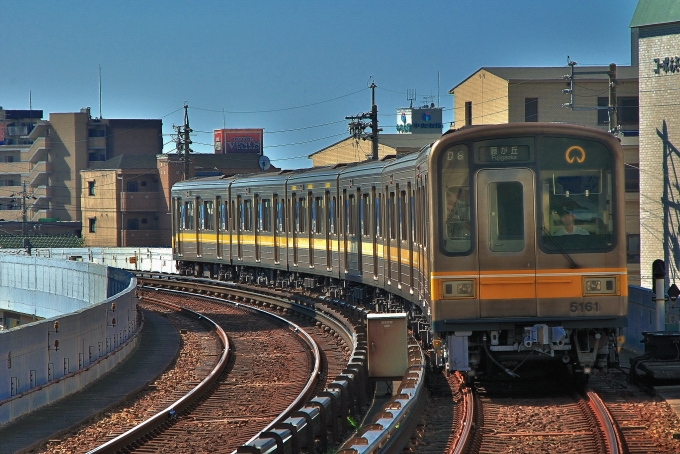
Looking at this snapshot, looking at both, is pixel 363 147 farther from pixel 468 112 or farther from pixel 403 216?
pixel 403 216

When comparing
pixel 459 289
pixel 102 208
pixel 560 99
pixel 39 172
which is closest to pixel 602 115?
pixel 560 99

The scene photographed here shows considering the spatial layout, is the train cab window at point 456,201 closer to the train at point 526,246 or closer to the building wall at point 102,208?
the train at point 526,246

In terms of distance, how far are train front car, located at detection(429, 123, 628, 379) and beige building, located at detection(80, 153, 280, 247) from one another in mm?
72825

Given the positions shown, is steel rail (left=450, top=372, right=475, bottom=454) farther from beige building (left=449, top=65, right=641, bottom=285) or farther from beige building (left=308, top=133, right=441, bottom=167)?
beige building (left=308, top=133, right=441, bottom=167)

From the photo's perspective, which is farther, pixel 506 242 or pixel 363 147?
pixel 363 147

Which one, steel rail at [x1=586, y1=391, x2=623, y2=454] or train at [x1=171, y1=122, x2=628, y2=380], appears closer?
steel rail at [x1=586, y1=391, x2=623, y2=454]

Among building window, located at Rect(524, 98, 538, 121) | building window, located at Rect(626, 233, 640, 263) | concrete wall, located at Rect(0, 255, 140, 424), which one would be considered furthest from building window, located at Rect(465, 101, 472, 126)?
concrete wall, located at Rect(0, 255, 140, 424)

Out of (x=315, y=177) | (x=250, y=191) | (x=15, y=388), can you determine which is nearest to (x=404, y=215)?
(x=15, y=388)

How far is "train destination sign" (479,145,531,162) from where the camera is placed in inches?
485

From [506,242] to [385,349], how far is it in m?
1.97

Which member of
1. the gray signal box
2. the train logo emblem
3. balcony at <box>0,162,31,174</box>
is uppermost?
balcony at <box>0,162,31,174</box>

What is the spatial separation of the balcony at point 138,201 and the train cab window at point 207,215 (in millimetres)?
52111

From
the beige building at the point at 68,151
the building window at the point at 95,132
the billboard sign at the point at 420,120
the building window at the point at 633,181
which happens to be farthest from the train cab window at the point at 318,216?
the building window at the point at 95,132

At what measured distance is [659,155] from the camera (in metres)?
38.6
